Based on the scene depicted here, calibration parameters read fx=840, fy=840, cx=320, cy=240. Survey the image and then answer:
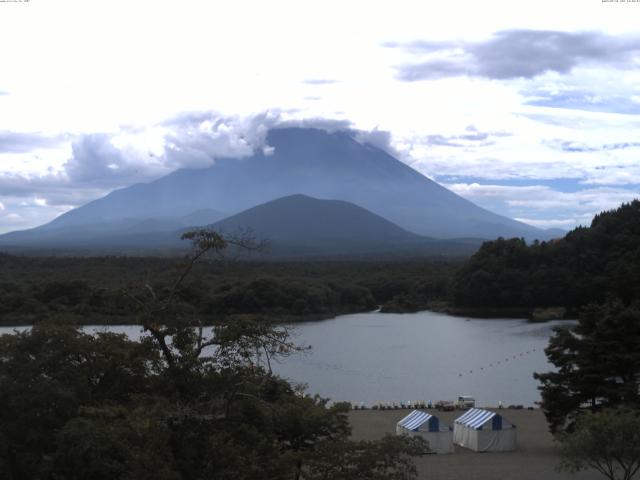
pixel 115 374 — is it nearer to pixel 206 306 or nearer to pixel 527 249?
pixel 206 306

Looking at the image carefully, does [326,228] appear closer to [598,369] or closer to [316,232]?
[316,232]

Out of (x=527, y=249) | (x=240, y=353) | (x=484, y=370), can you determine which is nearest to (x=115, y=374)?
(x=240, y=353)

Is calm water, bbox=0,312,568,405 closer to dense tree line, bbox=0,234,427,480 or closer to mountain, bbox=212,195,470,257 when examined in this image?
dense tree line, bbox=0,234,427,480

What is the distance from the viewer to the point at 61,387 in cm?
666

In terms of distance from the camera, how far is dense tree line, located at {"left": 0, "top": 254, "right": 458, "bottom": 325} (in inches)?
1351

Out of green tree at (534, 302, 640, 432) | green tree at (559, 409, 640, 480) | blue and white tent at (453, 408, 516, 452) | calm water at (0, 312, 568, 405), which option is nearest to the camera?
green tree at (559, 409, 640, 480)

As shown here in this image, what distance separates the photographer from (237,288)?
37812 mm

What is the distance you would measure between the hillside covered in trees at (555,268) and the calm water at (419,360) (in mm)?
4632

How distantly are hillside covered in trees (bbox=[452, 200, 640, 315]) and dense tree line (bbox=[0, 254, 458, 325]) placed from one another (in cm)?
289

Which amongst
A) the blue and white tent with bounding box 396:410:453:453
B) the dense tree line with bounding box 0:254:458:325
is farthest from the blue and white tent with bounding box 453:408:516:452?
the dense tree line with bounding box 0:254:458:325

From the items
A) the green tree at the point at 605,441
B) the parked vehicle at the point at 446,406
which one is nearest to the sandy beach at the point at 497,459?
the parked vehicle at the point at 446,406

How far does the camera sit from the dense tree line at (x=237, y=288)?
34312 millimetres

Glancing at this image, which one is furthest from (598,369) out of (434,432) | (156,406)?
(156,406)

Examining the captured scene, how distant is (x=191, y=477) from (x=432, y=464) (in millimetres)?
7557
